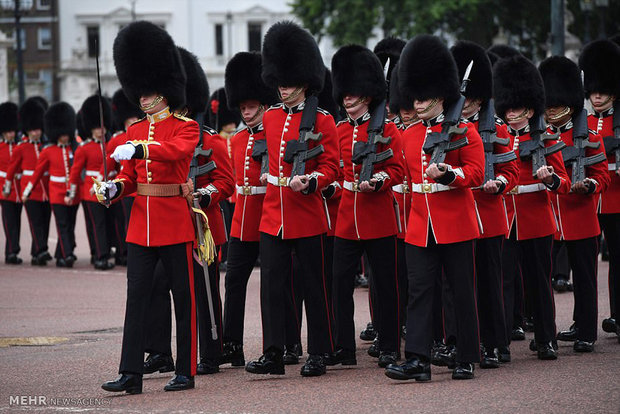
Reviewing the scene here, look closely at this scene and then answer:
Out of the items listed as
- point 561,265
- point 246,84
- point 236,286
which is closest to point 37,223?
point 561,265

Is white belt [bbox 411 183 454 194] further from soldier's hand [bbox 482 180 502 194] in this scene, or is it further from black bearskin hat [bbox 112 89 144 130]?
black bearskin hat [bbox 112 89 144 130]

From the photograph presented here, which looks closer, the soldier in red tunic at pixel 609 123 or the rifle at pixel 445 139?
the rifle at pixel 445 139

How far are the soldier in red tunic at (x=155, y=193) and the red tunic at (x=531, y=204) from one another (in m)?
2.14

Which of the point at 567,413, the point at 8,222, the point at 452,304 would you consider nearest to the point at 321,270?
the point at 452,304

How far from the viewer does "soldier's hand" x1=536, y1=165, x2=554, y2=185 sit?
25.3 ft

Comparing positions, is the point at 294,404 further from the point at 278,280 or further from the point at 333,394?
the point at 278,280

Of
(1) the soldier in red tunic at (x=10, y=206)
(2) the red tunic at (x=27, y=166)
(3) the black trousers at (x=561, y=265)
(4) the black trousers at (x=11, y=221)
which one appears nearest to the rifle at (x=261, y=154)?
(3) the black trousers at (x=561, y=265)

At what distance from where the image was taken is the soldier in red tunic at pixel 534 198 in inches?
307

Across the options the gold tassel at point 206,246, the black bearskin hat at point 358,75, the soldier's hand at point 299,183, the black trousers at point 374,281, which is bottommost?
the black trousers at point 374,281

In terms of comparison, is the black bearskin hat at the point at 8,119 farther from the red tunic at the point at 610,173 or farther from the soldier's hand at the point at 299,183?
the soldier's hand at the point at 299,183

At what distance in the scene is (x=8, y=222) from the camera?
15617 mm

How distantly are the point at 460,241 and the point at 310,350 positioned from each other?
1.10m

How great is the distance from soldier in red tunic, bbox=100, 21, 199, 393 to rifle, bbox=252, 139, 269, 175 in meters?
0.87

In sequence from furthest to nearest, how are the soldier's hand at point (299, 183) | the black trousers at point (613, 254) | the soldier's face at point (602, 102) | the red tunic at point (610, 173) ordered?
the soldier's face at point (602, 102)
the red tunic at point (610, 173)
the black trousers at point (613, 254)
the soldier's hand at point (299, 183)
